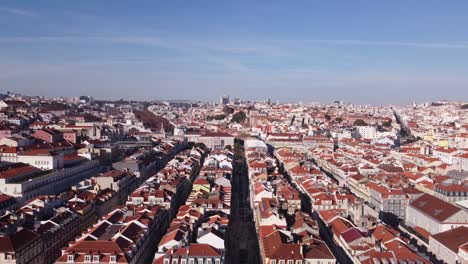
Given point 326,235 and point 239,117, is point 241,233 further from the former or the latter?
point 239,117

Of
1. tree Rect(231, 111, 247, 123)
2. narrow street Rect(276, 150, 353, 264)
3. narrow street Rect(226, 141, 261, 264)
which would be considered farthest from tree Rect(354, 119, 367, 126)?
narrow street Rect(276, 150, 353, 264)

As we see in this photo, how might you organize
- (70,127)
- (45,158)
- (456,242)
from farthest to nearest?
(70,127)
(45,158)
(456,242)

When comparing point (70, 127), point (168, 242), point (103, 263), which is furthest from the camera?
point (70, 127)

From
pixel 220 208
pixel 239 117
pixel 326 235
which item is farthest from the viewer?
pixel 239 117

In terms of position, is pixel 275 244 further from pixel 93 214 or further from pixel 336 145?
pixel 336 145

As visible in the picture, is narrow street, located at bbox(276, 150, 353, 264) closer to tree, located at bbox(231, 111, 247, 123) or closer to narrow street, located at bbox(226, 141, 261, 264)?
narrow street, located at bbox(226, 141, 261, 264)

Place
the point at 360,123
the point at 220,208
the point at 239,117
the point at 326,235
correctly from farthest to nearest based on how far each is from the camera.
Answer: the point at 239,117 → the point at 360,123 → the point at 220,208 → the point at 326,235

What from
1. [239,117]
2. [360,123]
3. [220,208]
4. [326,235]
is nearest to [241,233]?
[220,208]

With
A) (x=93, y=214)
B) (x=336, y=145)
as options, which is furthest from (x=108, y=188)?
(x=336, y=145)
